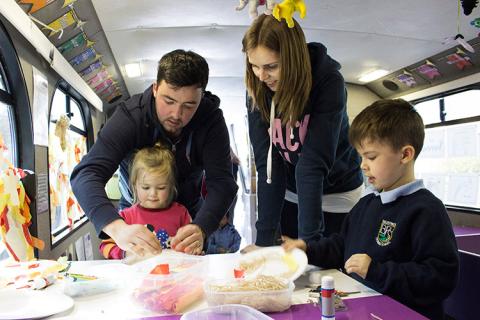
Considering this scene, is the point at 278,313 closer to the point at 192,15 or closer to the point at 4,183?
the point at 4,183

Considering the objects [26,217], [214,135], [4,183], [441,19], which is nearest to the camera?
[214,135]

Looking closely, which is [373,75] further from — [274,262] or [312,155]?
[274,262]

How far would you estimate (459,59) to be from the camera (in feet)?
14.2

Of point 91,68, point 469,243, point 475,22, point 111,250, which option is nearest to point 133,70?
point 91,68

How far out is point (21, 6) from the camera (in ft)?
8.11

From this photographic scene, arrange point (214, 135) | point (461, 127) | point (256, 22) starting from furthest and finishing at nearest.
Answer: point (461, 127), point (214, 135), point (256, 22)

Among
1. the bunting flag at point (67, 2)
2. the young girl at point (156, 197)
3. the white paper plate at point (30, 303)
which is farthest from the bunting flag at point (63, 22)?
the white paper plate at point (30, 303)

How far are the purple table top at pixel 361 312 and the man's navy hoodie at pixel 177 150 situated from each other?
1.93 ft

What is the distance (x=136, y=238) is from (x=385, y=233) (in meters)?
0.72

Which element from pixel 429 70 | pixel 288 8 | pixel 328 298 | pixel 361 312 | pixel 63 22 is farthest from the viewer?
pixel 429 70

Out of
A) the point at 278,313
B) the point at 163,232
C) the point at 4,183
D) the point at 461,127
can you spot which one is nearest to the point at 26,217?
the point at 4,183

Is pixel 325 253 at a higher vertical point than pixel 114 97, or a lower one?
lower

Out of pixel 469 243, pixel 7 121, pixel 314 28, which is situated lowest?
pixel 469 243

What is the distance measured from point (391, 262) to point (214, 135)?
85 centimetres
